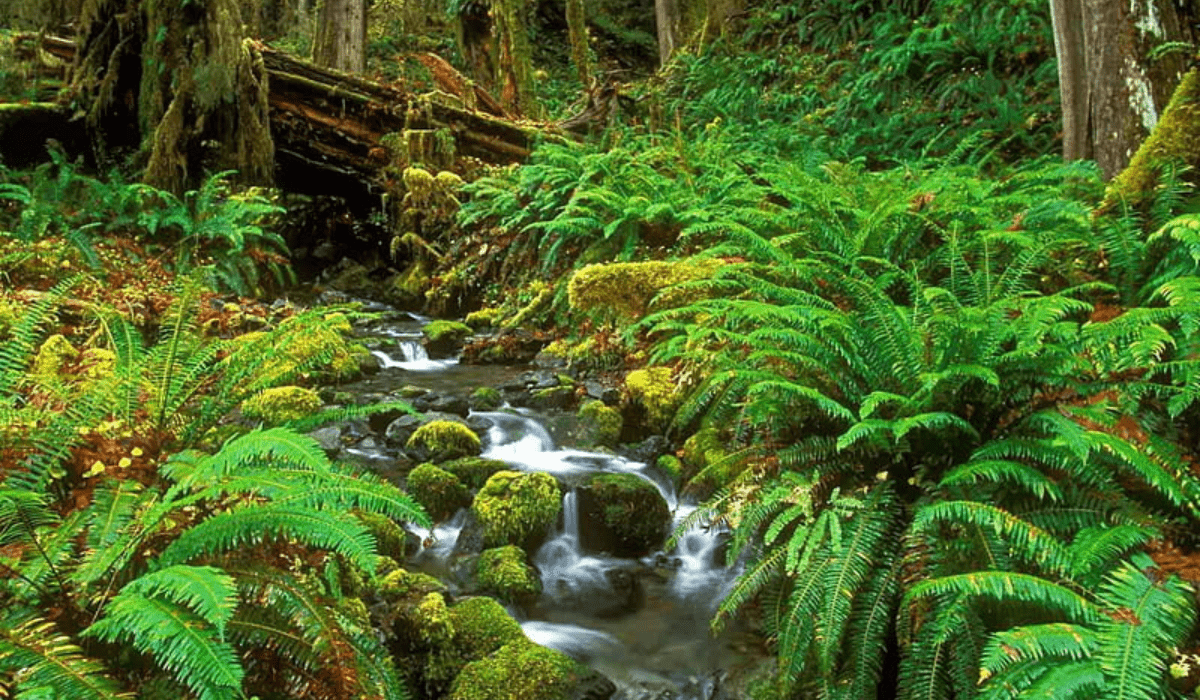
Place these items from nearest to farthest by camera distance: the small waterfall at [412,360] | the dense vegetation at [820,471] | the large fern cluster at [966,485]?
the dense vegetation at [820,471]
the large fern cluster at [966,485]
the small waterfall at [412,360]

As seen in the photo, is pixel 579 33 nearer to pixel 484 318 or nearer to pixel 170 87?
pixel 170 87

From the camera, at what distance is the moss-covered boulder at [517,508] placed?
457cm

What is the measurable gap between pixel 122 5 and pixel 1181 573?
10687 mm

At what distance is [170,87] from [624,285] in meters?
5.89

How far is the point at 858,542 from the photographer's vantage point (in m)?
3.03

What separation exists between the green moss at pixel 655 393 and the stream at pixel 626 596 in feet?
1.47

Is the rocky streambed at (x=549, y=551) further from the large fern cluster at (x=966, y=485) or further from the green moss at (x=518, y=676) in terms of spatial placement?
the large fern cluster at (x=966, y=485)

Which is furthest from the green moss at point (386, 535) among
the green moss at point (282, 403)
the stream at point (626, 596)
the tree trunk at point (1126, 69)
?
the tree trunk at point (1126, 69)

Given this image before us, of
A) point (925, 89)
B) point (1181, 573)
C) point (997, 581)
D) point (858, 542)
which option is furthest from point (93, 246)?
point (925, 89)

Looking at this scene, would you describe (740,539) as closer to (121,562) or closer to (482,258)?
(121,562)

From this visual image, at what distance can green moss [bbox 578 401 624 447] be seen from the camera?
5777mm

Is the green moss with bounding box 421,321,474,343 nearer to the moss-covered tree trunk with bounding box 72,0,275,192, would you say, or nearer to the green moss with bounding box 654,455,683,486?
the moss-covered tree trunk with bounding box 72,0,275,192

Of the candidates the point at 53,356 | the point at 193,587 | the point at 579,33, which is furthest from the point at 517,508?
the point at 579,33

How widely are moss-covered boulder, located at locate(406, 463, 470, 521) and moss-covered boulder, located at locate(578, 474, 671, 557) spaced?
0.77 m
